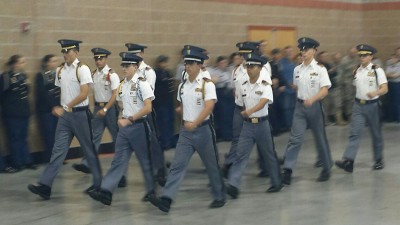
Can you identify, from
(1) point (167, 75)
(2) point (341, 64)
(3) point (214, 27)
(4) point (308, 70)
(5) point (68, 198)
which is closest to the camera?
(5) point (68, 198)

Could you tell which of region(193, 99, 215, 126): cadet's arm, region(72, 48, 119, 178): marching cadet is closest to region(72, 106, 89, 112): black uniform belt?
region(72, 48, 119, 178): marching cadet

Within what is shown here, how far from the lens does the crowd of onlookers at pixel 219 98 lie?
13234 mm

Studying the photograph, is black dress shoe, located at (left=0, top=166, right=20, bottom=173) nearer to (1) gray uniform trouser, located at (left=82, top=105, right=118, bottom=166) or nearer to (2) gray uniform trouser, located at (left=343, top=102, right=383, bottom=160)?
(1) gray uniform trouser, located at (left=82, top=105, right=118, bottom=166)

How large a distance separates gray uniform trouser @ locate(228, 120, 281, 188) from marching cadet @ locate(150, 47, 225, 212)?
73cm

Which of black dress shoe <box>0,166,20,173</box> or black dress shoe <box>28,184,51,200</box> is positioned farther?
black dress shoe <box>0,166,20,173</box>

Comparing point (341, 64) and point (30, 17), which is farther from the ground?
point (30, 17)

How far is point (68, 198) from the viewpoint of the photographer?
35.7 feet

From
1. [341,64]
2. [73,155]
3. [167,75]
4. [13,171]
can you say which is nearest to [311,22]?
[341,64]

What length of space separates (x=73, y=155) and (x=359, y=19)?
11.8 m

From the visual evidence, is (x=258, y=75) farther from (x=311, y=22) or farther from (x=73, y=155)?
(x=311, y=22)

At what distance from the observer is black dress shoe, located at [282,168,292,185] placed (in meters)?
11.6


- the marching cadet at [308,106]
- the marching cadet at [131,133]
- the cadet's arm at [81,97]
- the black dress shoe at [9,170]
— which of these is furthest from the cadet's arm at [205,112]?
the black dress shoe at [9,170]

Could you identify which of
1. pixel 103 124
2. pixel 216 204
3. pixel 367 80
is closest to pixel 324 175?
pixel 367 80

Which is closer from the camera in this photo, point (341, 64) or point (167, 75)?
point (167, 75)
